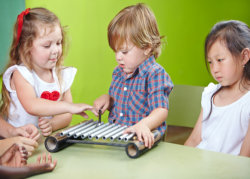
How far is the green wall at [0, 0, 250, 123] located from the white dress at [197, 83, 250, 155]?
0.94 m

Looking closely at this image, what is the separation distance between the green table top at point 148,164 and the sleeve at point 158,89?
0.21 meters

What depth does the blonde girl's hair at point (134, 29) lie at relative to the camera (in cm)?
120

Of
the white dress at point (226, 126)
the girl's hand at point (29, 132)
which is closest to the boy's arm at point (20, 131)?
the girl's hand at point (29, 132)

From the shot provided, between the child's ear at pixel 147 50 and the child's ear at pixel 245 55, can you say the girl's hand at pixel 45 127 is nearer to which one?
the child's ear at pixel 147 50

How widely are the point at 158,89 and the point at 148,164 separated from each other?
40 centimetres

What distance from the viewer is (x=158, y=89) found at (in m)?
1.15

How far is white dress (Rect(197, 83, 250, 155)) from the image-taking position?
3.84 feet

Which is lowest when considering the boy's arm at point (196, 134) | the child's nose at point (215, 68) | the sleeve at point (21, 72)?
the boy's arm at point (196, 134)

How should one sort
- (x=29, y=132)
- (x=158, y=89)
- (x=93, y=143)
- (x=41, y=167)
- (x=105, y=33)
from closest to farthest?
(x=41, y=167) → (x=93, y=143) → (x=29, y=132) → (x=158, y=89) → (x=105, y=33)

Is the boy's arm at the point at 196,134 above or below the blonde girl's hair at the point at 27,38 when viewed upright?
below

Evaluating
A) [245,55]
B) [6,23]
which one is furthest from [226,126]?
[6,23]

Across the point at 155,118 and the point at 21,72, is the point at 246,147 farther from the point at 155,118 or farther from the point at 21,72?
the point at 21,72

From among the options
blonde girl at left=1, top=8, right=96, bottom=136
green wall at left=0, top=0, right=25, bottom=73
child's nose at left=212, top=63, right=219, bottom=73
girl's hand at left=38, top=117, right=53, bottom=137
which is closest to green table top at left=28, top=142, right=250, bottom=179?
girl's hand at left=38, top=117, right=53, bottom=137

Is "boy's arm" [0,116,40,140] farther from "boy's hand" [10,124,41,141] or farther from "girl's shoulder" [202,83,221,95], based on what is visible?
"girl's shoulder" [202,83,221,95]
